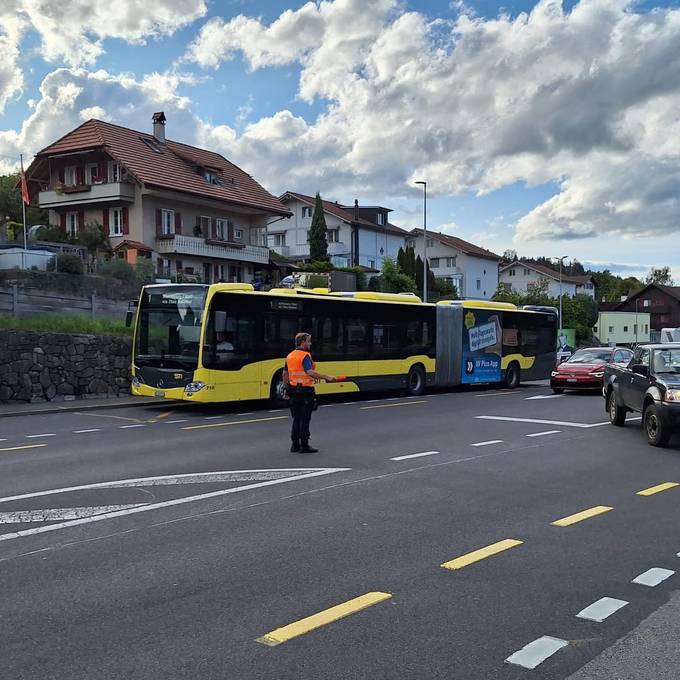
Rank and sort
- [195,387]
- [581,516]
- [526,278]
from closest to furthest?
1. [581,516]
2. [195,387]
3. [526,278]

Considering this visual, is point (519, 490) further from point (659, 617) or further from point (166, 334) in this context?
point (166, 334)

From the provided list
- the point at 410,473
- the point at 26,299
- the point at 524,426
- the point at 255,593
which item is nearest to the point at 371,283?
the point at 26,299

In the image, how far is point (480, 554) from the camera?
6391 millimetres

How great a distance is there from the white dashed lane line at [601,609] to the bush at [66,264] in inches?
891

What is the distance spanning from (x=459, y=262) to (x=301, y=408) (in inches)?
3105

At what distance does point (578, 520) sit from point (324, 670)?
4188 mm

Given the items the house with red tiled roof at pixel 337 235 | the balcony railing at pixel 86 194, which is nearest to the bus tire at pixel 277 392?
the balcony railing at pixel 86 194

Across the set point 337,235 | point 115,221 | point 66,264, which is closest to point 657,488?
point 66,264

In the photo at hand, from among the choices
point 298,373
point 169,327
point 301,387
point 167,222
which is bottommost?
point 301,387

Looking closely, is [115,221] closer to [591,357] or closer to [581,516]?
[591,357]

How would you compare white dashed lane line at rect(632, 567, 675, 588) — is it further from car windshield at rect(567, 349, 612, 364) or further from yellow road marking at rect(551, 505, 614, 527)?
car windshield at rect(567, 349, 612, 364)

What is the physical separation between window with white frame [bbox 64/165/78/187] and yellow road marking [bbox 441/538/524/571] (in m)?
47.0

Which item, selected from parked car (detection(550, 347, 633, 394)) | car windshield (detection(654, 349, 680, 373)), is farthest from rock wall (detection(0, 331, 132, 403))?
car windshield (detection(654, 349, 680, 373))

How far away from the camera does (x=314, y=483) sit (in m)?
9.30
